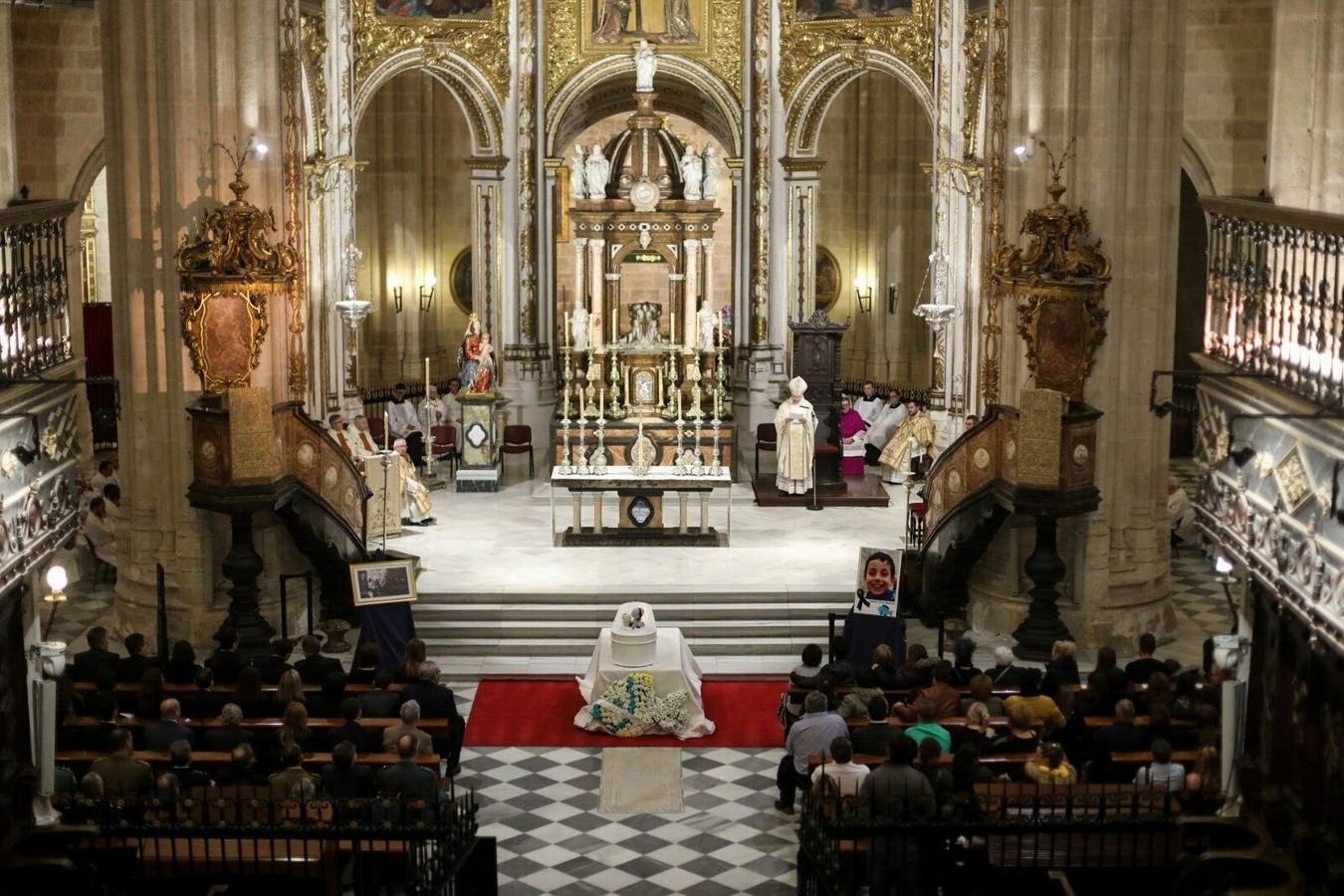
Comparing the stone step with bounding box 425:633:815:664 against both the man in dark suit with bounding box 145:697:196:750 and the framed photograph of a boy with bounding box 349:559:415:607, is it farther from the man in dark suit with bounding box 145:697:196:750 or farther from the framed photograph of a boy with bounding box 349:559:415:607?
the man in dark suit with bounding box 145:697:196:750

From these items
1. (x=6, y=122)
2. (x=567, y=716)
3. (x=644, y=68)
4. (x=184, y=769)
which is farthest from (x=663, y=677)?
(x=644, y=68)

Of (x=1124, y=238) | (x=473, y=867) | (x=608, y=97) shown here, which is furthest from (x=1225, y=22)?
(x=473, y=867)

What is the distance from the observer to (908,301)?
107 ft

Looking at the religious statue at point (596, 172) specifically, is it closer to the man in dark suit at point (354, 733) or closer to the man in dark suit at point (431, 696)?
the man in dark suit at point (431, 696)

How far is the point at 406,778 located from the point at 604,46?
56.9 ft

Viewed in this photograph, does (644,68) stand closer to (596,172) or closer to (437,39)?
(596,172)

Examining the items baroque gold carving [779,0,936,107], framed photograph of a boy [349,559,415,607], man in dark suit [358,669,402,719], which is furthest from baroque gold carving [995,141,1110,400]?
baroque gold carving [779,0,936,107]

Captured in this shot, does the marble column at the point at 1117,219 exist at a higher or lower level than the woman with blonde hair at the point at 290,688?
higher

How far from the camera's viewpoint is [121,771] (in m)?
13.9

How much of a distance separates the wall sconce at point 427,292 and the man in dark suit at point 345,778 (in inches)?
769

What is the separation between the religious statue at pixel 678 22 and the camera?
29172 millimetres

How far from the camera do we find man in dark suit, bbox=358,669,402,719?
16047 mm

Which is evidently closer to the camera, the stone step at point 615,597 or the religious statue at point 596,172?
the stone step at point 615,597

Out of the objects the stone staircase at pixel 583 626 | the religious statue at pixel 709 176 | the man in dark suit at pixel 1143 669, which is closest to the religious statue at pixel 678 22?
the religious statue at pixel 709 176
